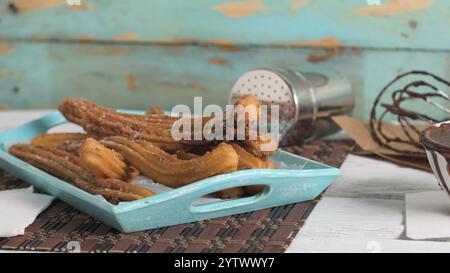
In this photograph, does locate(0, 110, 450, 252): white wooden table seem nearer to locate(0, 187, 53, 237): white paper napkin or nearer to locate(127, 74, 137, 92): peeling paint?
locate(0, 187, 53, 237): white paper napkin

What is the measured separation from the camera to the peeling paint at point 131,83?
163cm

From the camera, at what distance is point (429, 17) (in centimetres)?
147

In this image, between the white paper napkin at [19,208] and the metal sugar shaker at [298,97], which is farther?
the metal sugar shaker at [298,97]

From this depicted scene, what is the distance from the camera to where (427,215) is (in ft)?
2.90

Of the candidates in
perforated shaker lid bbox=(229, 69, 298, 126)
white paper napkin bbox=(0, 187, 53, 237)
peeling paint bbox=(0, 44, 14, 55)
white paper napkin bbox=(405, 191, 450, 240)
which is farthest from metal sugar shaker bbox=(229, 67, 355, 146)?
peeling paint bbox=(0, 44, 14, 55)

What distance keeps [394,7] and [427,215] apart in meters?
0.69

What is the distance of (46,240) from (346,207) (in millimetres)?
346

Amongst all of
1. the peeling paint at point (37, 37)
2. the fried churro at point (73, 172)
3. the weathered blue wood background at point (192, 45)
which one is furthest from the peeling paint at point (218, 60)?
the fried churro at point (73, 172)

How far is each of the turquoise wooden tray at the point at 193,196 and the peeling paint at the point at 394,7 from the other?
56cm

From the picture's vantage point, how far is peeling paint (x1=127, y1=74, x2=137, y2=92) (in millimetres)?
1630

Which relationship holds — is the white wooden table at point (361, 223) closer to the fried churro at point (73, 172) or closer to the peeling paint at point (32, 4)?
the fried churro at point (73, 172)

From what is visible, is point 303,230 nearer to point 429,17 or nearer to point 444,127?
point 444,127

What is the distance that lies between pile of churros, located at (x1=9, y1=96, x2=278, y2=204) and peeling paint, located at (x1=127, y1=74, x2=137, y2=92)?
0.57 metres
